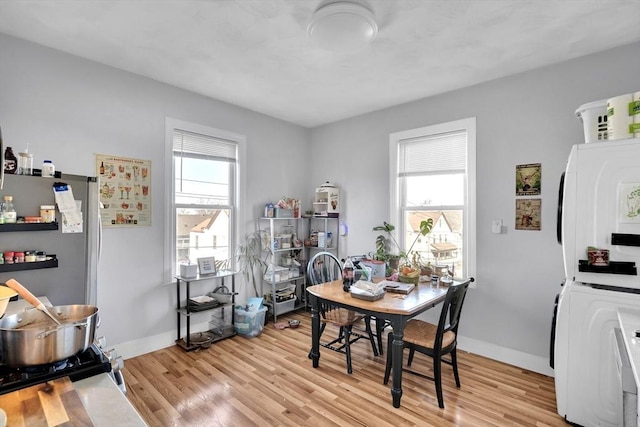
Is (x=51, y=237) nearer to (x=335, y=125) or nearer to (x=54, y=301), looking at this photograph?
(x=54, y=301)

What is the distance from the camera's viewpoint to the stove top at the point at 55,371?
889 millimetres

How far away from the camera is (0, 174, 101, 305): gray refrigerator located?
5.80 feet

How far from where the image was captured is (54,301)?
6.11 ft

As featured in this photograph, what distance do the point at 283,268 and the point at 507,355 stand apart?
101 inches

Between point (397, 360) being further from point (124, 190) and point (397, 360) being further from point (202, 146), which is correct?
point (202, 146)

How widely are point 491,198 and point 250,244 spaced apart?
2.68 m

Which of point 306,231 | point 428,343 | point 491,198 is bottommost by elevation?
point 428,343

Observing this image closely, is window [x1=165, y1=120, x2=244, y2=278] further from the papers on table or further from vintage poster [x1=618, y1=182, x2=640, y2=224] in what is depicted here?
vintage poster [x1=618, y1=182, x2=640, y2=224]

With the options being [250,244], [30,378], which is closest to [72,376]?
[30,378]

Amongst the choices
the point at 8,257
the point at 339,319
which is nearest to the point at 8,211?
the point at 8,257

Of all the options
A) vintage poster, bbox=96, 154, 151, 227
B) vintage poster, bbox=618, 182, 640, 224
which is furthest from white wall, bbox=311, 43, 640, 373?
vintage poster, bbox=96, 154, 151, 227

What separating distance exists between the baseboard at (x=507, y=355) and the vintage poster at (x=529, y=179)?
4.68 ft

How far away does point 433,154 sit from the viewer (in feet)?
11.2

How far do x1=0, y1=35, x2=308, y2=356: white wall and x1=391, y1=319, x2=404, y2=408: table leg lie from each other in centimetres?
221
